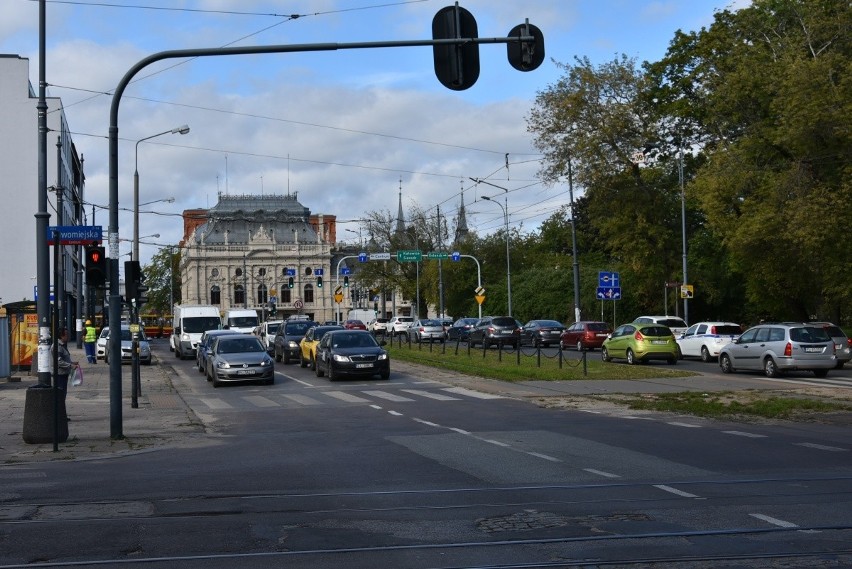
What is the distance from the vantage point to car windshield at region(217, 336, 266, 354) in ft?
106

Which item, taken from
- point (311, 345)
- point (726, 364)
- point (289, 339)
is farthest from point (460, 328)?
point (726, 364)

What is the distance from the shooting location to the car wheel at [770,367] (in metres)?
31.4

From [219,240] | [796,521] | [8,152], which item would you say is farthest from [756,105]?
[219,240]

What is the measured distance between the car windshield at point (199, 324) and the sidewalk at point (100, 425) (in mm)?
19063

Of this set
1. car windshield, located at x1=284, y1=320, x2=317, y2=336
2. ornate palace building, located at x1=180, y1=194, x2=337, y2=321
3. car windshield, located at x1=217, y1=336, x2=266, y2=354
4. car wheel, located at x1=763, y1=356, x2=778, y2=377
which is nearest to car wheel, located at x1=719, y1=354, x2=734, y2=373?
A: car wheel, located at x1=763, y1=356, x2=778, y2=377

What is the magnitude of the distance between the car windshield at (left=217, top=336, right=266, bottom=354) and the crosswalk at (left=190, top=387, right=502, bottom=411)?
366 cm

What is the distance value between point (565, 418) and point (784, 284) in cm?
3112

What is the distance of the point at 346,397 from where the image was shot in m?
26.4

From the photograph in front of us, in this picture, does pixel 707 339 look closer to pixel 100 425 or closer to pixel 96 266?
pixel 100 425

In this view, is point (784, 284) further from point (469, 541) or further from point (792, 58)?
point (469, 541)

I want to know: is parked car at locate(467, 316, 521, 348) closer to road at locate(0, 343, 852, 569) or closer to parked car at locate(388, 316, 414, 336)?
parked car at locate(388, 316, 414, 336)

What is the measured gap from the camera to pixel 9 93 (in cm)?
7012

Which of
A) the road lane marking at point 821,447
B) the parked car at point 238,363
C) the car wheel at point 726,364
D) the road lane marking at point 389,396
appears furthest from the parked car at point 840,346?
the road lane marking at point 821,447

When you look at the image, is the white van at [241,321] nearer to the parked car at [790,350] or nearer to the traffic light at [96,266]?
the parked car at [790,350]
